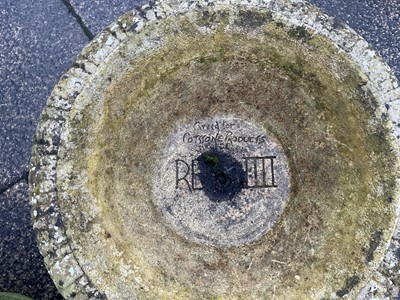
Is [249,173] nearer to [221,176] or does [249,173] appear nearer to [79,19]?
[221,176]

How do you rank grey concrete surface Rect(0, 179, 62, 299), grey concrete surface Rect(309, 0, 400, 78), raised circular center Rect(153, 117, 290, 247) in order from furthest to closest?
grey concrete surface Rect(309, 0, 400, 78), grey concrete surface Rect(0, 179, 62, 299), raised circular center Rect(153, 117, 290, 247)

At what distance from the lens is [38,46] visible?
228 cm

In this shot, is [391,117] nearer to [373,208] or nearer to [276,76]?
[373,208]

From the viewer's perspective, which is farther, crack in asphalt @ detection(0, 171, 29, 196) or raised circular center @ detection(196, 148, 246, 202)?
crack in asphalt @ detection(0, 171, 29, 196)

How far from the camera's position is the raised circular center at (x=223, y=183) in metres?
2.03

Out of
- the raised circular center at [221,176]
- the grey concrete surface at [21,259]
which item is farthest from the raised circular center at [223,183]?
the grey concrete surface at [21,259]

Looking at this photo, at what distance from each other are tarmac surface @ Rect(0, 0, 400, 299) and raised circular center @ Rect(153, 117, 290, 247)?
59cm

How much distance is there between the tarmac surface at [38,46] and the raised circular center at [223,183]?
587 mm

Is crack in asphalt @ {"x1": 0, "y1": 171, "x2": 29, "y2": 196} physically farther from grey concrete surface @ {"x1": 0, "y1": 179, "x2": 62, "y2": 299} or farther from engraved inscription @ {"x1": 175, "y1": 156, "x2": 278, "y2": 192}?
engraved inscription @ {"x1": 175, "y1": 156, "x2": 278, "y2": 192}

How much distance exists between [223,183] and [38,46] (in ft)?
3.15

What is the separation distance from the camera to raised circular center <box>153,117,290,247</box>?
2027 millimetres

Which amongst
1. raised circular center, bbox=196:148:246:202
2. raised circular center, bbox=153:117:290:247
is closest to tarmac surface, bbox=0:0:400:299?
raised circular center, bbox=153:117:290:247

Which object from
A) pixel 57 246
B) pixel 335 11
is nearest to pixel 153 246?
pixel 57 246

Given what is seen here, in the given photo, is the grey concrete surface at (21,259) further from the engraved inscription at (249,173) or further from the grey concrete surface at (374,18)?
the grey concrete surface at (374,18)
